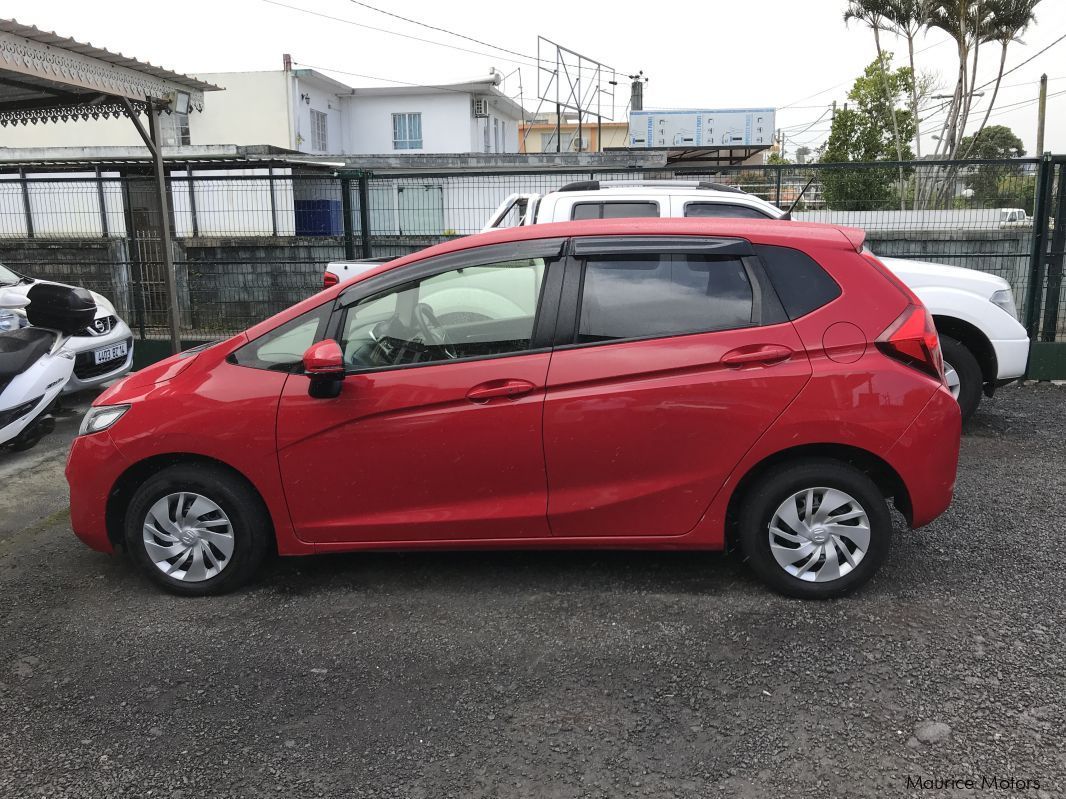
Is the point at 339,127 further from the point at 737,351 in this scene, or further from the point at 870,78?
the point at 737,351

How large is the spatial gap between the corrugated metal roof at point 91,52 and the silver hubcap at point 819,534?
6.51 meters

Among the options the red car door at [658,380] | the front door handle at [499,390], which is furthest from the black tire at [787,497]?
the front door handle at [499,390]

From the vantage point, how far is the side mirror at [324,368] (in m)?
3.81

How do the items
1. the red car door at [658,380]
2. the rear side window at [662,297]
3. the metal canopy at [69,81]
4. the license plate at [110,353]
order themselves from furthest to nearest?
the license plate at [110,353]
the metal canopy at [69,81]
the rear side window at [662,297]
the red car door at [658,380]

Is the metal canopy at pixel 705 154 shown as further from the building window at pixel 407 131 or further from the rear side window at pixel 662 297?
the rear side window at pixel 662 297

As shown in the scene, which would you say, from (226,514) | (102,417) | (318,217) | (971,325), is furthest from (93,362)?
(971,325)

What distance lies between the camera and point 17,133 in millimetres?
34250

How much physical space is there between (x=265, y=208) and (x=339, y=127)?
30.6 metres

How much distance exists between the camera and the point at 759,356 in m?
3.80

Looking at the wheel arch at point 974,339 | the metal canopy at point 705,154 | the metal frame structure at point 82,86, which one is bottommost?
the wheel arch at point 974,339

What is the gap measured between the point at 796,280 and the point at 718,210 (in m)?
4.27

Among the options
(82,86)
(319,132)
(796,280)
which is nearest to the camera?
(796,280)

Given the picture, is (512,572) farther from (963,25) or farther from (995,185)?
(963,25)

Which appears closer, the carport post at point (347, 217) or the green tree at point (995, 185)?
the green tree at point (995, 185)
